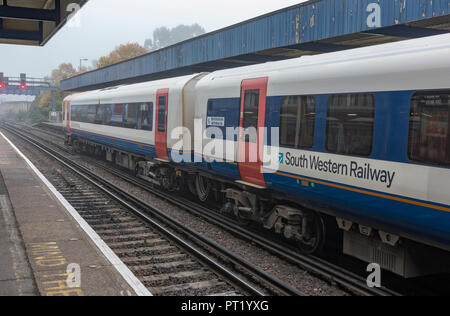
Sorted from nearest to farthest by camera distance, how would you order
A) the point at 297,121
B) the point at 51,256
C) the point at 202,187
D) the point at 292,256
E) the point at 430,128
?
the point at 430,128
the point at 51,256
the point at 297,121
the point at 292,256
the point at 202,187

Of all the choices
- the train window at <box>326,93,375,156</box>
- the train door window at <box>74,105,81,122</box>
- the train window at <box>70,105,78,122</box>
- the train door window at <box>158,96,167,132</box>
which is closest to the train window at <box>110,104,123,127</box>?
the train door window at <box>158,96,167,132</box>

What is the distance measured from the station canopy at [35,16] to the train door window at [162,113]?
12.3 feet

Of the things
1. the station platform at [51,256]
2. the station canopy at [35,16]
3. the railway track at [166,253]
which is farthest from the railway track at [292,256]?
the station canopy at [35,16]

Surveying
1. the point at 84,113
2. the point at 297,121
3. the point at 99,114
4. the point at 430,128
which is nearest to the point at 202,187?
the point at 297,121

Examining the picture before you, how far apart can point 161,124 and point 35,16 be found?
484 cm

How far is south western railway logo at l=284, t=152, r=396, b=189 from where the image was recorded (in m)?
6.75

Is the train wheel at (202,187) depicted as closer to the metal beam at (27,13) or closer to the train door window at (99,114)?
the metal beam at (27,13)

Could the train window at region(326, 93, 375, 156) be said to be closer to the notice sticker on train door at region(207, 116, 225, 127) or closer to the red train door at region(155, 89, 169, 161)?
the notice sticker on train door at region(207, 116, 225, 127)

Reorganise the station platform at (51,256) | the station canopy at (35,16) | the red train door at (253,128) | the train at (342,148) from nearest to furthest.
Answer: the train at (342,148)
the station platform at (51,256)
the red train door at (253,128)
the station canopy at (35,16)

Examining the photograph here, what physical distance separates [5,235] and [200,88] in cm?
614

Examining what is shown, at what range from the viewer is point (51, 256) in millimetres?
8039

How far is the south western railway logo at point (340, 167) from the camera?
675 cm

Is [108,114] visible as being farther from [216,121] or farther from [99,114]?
[216,121]

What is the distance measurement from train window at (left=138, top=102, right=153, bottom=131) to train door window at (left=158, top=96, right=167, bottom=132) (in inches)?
30.1
